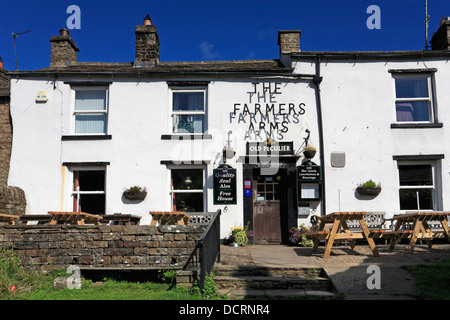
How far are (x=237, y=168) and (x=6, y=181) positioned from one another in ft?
20.7

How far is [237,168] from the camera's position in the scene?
10461 mm

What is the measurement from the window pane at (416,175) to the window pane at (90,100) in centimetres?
861

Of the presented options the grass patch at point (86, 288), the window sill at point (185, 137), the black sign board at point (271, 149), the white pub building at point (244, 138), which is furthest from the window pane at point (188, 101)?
the grass patch at point (86, 288)

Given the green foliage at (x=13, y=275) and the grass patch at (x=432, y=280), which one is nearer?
the grass patch at (x=432, y=280)

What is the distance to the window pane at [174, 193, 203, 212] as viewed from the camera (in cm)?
1070

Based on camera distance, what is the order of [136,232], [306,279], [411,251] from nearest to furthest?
[306,279], [136,232], [411,251]

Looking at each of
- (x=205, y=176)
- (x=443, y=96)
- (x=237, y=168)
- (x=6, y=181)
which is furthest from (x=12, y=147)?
(x=443, y=96)

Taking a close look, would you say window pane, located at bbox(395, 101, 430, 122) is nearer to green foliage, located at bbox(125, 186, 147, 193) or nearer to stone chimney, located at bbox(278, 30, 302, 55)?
stone chimney, located at bbox(278, 30, 302, 55)

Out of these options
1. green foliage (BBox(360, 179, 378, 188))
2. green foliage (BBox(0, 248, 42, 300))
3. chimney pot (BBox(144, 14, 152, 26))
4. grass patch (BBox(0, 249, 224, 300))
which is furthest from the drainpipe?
green foliage (BBox(0, 248, 42, 300))

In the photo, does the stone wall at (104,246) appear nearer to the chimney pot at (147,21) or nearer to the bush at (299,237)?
the bush at (299,237)

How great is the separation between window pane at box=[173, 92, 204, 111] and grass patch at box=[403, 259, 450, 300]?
22.4ft

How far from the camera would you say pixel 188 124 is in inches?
431

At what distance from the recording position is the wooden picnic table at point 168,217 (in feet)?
27.0
